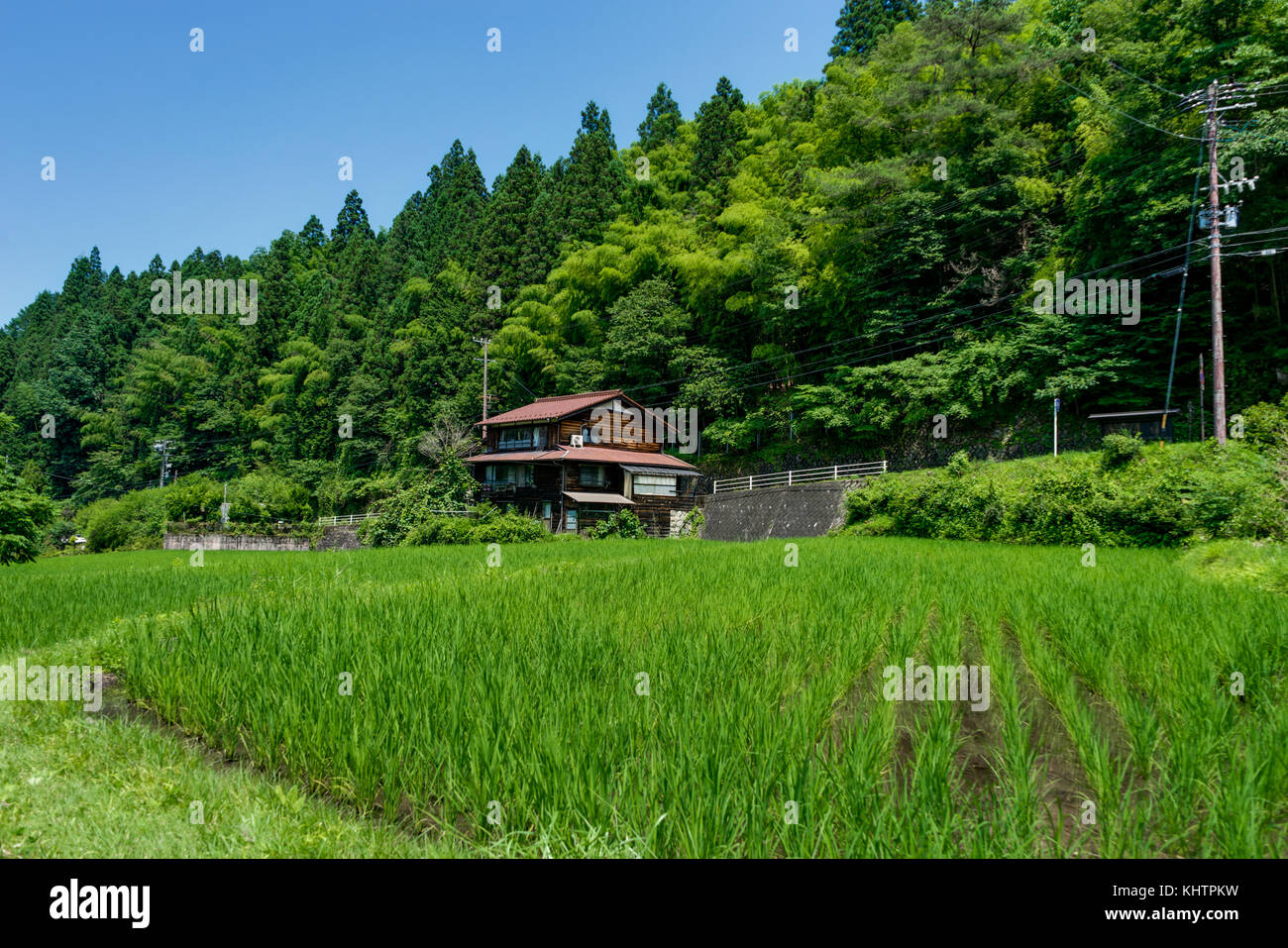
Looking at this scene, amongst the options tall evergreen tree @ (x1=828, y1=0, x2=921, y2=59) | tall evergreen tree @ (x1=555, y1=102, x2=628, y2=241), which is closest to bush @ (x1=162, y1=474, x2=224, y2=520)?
tall evergreen tree @ (x1=555, y1=102, x2=628, y2=241)

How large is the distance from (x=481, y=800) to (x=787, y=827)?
1118 millimetres

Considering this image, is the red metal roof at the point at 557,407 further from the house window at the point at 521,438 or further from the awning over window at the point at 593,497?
the awning over window at the point at 593,497

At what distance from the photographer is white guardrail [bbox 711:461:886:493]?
22.9m

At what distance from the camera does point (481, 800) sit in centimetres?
229

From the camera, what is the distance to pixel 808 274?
89.3 feet

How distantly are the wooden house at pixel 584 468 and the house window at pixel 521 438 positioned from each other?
1.8 inches

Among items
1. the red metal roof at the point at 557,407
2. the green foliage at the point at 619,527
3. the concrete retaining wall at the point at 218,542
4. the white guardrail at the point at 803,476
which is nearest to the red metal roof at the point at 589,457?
the red metal roof at the point at 557,407

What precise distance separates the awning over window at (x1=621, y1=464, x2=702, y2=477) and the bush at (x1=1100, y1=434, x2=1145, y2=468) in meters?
16.7

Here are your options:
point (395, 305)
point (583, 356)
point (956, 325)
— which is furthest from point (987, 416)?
point (395, 305)

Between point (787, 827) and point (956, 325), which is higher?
point (956, 325)

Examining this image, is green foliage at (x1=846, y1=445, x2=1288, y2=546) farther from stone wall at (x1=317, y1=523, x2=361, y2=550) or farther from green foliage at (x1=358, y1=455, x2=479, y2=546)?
stone wall at (x1=317, y1=523, x2=361, y2=550)

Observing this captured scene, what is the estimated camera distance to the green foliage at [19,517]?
15.4 m

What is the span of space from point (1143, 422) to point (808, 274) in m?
13.9
